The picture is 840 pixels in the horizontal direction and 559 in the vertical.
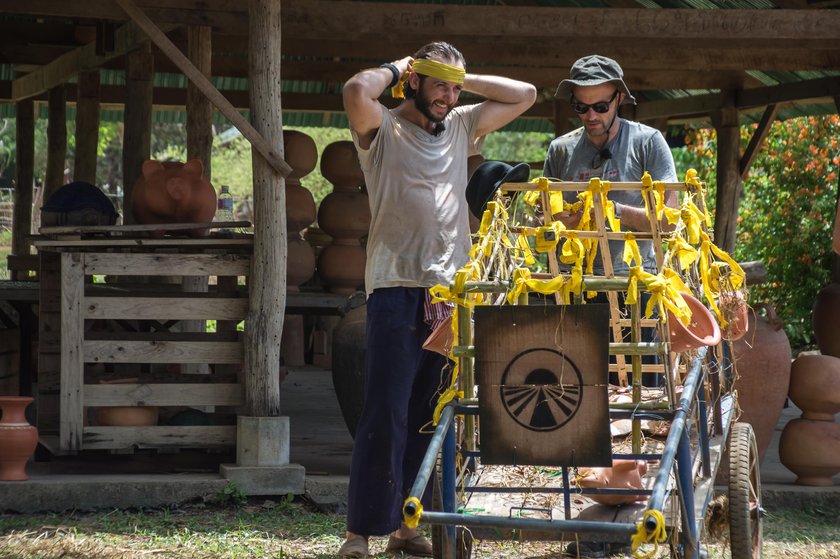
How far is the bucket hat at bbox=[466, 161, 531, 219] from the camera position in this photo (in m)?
3.83

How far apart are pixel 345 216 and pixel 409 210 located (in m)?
4.91

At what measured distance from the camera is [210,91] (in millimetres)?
5824

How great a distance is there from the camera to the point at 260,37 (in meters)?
5.84

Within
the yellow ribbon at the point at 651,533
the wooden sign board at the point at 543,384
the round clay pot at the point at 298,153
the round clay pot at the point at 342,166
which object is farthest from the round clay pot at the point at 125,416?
the yellow ribbon at the point at 651,533

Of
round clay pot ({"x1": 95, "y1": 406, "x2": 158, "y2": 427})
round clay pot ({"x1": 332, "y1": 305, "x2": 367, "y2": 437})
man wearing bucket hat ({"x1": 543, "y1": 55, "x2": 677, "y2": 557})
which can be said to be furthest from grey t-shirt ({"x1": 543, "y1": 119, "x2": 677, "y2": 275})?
round clay pot ({"x1": 95, "y1": 406, "x2": 158, "y2": 427})

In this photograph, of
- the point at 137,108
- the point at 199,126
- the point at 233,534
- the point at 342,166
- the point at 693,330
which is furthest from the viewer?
the point at 342,166

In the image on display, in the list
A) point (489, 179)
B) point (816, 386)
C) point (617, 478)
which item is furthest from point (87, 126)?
point (617, 478)

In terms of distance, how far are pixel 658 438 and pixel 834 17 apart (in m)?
3.80

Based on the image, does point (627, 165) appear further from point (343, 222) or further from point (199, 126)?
point (343, 222)

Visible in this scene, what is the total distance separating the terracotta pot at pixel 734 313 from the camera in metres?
4.05

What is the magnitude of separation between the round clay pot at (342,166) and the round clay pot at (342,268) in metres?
0.58

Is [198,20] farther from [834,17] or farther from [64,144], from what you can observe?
[64,144]

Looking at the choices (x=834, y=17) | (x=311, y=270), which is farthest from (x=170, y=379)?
(x=834, y=17)

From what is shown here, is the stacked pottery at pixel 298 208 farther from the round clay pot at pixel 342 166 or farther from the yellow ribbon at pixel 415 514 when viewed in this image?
the yellow ribbon at pixel 415 514
